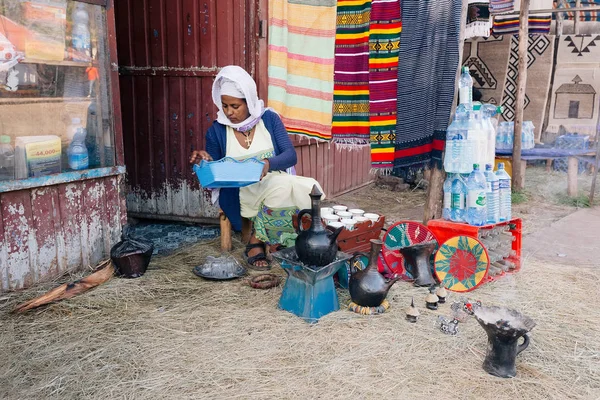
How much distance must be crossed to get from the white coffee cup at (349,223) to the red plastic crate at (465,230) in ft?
2.25

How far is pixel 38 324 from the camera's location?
3012mm

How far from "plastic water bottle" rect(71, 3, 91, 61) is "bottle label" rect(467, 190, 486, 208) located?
2.94 meters

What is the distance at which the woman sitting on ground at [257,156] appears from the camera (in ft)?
12.8

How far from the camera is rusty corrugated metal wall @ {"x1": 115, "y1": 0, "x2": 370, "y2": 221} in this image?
4598mm

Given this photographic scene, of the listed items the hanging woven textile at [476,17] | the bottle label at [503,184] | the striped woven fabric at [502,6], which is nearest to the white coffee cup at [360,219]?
the bottle label at [503,184]

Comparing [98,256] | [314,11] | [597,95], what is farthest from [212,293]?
[597,95]

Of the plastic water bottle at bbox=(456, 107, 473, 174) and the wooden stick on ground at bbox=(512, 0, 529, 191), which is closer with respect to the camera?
the plastic water bottle at bbox=(456, 107, 473, 174)

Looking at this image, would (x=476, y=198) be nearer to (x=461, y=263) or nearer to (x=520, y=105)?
(x=461, y=263)

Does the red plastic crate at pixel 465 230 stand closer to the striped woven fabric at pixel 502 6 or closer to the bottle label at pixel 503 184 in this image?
the bottle label at pixel 503 184

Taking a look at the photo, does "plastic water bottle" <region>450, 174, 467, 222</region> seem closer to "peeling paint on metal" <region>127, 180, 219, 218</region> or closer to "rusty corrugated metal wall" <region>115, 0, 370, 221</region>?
"rusty corrugated metal wall" <region>115, 0, 370, 221</region>

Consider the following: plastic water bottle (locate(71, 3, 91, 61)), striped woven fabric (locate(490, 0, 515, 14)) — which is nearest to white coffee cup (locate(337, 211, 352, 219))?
plastic water bottle (locate(71, 3, 91, 61))

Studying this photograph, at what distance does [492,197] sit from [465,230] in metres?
0.35

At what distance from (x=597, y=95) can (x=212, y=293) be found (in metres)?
7.86

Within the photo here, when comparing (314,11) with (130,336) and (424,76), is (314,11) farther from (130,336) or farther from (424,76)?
(130,336)
